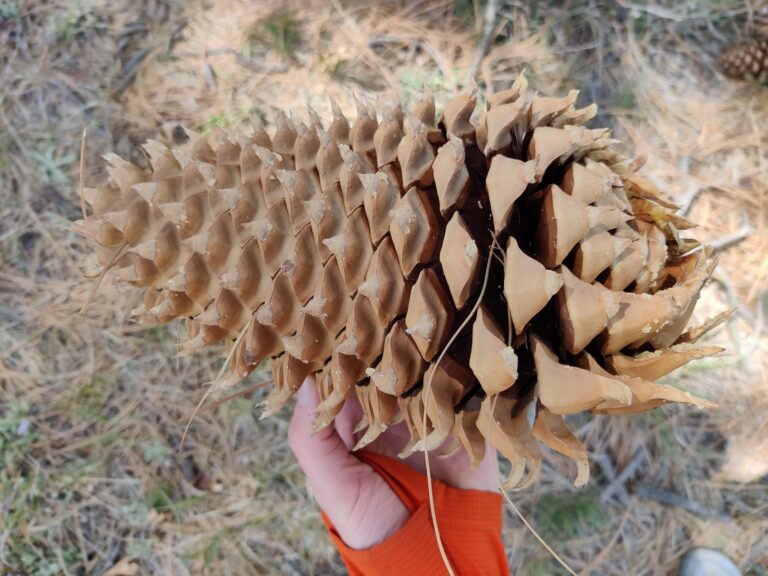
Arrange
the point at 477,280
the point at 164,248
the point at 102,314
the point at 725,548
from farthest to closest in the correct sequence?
the point at 725,548, the point at 102,314, the point at 164,248, the point at 477,280

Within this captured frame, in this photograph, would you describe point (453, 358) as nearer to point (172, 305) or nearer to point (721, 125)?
point (172, 305)

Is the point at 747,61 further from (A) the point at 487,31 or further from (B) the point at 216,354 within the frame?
(B) the point at 216,354

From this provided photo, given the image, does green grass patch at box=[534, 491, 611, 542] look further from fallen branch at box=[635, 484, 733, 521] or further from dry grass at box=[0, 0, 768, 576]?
fallen branch at box=[635, 484, 733, 521]

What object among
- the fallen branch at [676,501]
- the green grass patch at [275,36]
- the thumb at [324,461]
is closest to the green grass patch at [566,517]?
the fallen branch at [676,501]

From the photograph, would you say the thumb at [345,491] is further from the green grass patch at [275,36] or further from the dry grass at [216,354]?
the green grass patch at [275,36]

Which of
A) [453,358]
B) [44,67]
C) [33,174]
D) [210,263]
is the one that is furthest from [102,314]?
[453,358]

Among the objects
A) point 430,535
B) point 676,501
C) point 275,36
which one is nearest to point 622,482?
point 676,501
